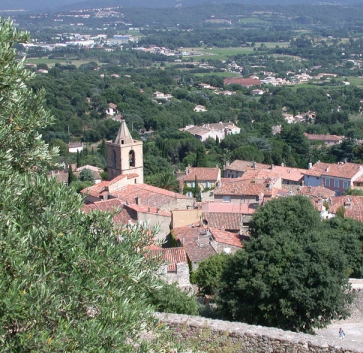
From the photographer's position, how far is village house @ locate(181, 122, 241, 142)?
62.6m

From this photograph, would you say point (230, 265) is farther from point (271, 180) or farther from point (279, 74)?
point (279, 74)

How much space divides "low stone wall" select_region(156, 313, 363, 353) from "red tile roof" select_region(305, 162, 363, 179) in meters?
29.1

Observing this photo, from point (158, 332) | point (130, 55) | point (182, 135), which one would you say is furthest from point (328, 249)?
point (130, 55)

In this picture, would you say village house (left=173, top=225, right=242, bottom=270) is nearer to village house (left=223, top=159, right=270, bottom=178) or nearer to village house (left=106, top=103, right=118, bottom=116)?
village house (left=223, top=159, right=270, bottom=178)

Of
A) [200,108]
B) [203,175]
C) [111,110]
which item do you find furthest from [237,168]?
[200,108]

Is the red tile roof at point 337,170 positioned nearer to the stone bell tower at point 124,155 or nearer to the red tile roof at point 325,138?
the stone bell tower at point 124,155

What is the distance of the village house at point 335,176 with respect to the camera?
36031 mm

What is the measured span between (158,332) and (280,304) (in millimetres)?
6651

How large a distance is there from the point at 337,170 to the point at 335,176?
576mm

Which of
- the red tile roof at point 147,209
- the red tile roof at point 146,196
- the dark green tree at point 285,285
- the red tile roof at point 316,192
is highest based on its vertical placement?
the dark green tree at point 285,285

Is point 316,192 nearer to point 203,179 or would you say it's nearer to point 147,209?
point 203,179

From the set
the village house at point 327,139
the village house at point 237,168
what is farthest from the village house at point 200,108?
the village house at point 237,168

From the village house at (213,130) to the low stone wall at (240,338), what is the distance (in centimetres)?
5305

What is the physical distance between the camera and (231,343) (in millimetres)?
7738
